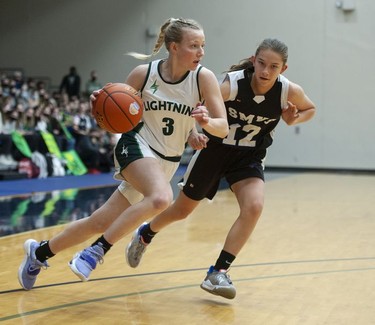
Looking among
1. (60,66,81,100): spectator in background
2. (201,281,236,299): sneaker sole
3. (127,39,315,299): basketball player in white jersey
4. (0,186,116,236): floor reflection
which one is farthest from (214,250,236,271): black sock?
(60,66,81,100): spectator in background

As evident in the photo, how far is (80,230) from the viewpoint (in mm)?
4703

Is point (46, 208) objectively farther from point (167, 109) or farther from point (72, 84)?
point (72, 84)

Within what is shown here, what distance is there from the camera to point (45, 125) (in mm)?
15859

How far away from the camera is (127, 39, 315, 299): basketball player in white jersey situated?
482 centimetres

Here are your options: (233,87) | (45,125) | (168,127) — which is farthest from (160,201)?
(45,125)

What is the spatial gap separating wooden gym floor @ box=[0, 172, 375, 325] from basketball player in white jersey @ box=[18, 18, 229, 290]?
1.19 feet

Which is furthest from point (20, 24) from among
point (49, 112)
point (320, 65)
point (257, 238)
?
point (257, 238)

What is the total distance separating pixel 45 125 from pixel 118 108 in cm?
1180

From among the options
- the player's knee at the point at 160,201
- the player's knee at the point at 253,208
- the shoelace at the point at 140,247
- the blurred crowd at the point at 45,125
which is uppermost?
the player's knee at the point at 160,201

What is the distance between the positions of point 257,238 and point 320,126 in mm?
13650

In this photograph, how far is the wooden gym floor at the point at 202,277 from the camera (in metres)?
4.30

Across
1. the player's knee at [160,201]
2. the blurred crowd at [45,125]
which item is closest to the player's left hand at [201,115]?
the player's knee at [160,201]

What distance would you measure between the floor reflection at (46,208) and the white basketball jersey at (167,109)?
3.22 m

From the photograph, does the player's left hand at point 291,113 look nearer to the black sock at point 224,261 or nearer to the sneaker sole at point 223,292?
the black sock at point 224,261
